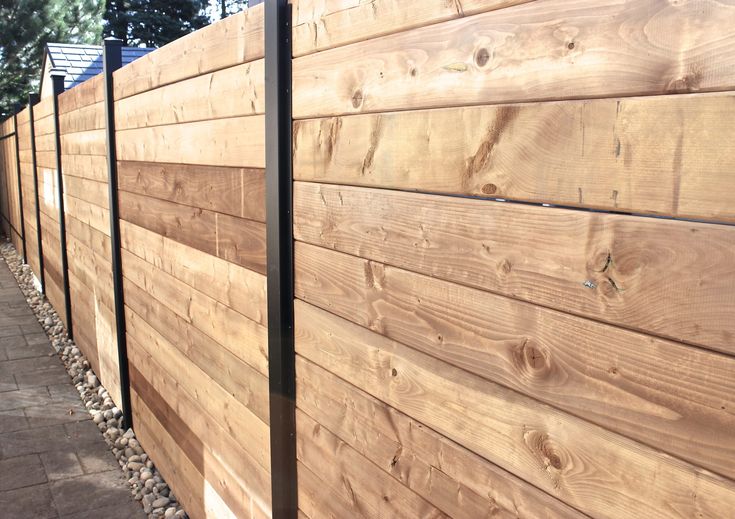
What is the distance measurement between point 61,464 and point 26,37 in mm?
18766

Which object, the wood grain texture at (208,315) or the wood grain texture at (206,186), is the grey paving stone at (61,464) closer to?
the wood grain texture at (208,315)

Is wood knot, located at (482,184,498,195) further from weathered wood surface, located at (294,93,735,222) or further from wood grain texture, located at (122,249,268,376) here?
wood grain texture, located at (122,249,268,376)

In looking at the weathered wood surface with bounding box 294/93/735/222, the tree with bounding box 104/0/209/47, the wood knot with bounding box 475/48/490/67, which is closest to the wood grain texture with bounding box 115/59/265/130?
the weathered wood surface with bounding box 294/93/735/222

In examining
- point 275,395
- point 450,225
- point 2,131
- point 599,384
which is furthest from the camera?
point 2,131

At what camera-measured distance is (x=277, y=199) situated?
77.5 inches

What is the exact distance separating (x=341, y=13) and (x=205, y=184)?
120cm

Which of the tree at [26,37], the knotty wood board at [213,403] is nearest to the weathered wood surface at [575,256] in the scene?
the knotty wood board at [213,403]

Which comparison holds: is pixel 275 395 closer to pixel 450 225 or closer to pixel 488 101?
pixel 450 225

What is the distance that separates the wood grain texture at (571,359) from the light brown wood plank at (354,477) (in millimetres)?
366

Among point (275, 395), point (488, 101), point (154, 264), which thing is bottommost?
point (275, 395)

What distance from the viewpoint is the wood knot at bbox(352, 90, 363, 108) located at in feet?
5.21

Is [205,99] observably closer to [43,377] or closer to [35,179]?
[43,377]

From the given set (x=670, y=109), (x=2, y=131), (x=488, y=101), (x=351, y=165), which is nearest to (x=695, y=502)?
(x=670, y=109)

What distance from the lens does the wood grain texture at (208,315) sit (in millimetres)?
2299
